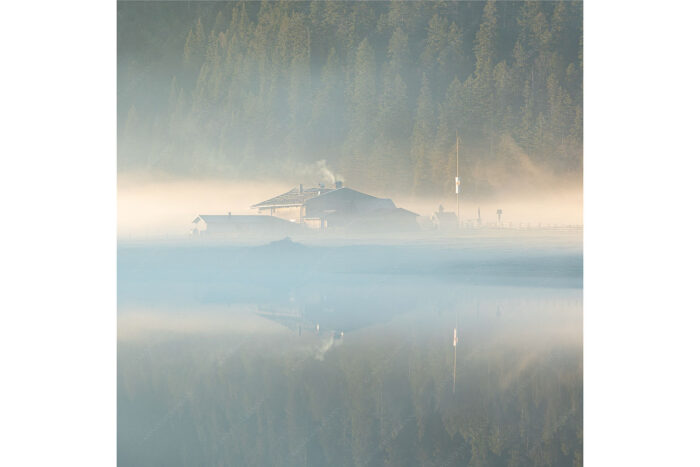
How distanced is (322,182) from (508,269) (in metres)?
1.37

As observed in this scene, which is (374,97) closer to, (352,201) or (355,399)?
(352,201)

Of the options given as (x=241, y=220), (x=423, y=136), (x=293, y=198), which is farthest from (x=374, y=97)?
(x=241, y=220)

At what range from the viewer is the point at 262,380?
3654mm

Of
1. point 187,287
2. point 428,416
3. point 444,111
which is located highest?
point 444,111

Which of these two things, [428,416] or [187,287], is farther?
[187,287]

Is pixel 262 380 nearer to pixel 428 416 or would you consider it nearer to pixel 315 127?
pixel 428 416

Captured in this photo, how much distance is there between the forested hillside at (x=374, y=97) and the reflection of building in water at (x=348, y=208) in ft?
0.33

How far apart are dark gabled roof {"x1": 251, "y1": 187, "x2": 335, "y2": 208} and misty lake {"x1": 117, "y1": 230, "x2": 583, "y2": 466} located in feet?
0.90

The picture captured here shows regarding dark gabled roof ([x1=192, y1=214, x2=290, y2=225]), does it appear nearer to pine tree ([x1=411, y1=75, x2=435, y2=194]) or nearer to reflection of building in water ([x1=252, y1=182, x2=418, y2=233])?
reflection of building in water ([x1=252, y1=182, x2=418, y2=233])

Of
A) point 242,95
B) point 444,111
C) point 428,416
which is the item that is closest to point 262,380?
point 428,416

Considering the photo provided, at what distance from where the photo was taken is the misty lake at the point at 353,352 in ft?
11.7

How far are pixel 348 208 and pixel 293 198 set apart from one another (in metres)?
0.37

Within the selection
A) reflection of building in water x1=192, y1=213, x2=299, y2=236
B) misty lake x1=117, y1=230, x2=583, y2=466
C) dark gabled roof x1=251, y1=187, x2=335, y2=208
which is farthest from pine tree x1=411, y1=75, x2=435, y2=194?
reflection of building in water x1=192, y1=213, x2=299, y2=236

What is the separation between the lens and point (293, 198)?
384 centimetres
